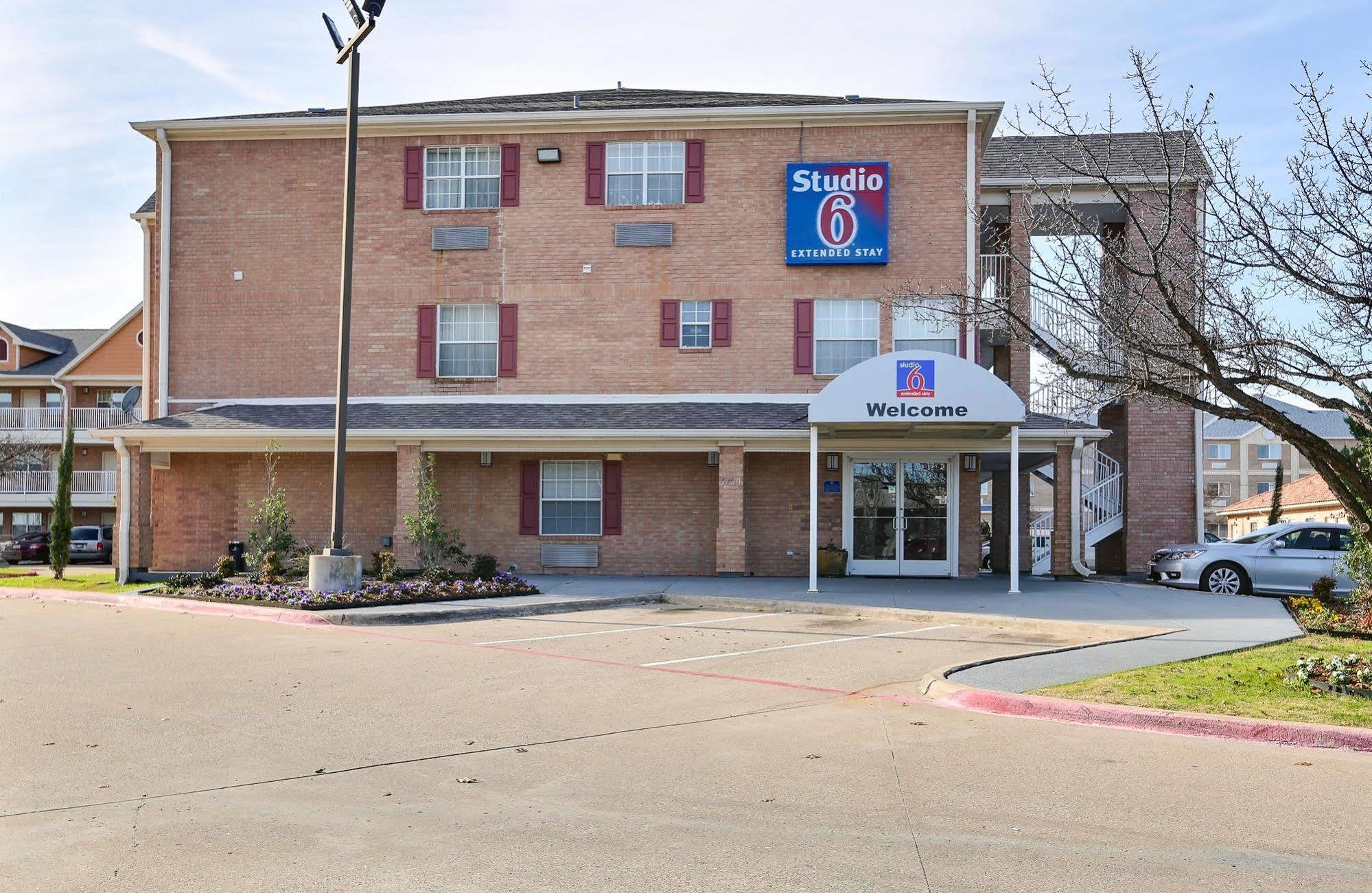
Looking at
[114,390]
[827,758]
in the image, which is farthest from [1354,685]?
[114,390]

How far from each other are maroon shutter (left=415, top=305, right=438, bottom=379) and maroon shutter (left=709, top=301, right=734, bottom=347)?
598cm

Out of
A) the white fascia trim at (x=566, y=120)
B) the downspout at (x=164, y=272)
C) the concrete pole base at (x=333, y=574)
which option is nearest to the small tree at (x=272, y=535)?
the concrete pole base at (x=333, y=574)

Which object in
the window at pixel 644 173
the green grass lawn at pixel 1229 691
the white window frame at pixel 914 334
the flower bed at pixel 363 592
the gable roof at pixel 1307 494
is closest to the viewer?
the green grass lawn at pixel 1229 691

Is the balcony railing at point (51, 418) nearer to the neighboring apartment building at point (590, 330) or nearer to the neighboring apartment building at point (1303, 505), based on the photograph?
the neighboring apartment building at point (590, 330)

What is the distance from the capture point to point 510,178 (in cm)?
2419

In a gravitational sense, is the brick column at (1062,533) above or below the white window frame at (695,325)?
below

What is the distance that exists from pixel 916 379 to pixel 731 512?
4.85 metres

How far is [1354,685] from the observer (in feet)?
31.4

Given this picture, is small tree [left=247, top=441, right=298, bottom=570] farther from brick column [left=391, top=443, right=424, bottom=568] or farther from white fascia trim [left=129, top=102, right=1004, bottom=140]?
white fascia trim [left=129, top=102, right=1004, bottom=140]

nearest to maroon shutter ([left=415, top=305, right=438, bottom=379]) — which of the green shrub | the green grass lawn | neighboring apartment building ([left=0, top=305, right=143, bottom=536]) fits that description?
the green shrub

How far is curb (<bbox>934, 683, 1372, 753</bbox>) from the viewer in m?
8.06

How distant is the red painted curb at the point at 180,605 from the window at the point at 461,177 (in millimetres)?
10090

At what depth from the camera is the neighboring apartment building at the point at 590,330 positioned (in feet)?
75.1

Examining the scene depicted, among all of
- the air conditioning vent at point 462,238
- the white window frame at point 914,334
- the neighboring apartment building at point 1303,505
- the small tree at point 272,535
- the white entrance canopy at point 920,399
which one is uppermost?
the air conditioning vent at point 462,238
